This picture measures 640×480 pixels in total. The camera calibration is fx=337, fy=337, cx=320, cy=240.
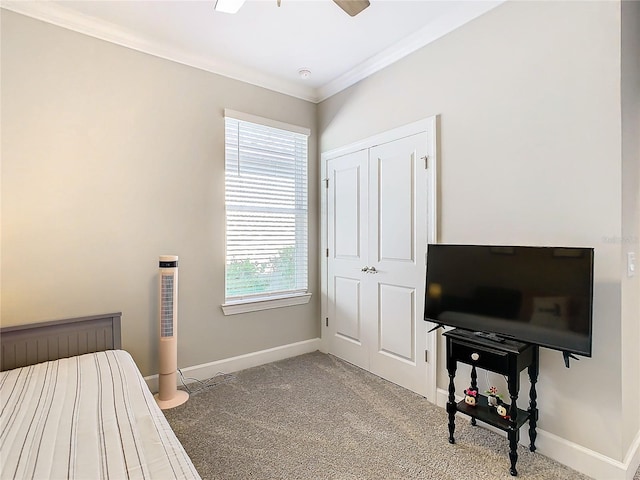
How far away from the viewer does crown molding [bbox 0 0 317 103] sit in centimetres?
231

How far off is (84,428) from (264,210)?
91.8 inches

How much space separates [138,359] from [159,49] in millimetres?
2552

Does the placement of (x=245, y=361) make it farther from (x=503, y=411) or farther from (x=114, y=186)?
(x=503, y=411)

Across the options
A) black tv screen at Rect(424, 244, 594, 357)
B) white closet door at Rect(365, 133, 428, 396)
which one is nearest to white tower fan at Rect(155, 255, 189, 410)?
white closet door at Rect(365, 133, 428, 396)

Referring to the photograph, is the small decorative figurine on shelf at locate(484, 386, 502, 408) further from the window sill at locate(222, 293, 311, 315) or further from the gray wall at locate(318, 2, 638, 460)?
the window sill at locate(222, 293, 311, 315)

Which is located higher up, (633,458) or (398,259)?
(398,259)

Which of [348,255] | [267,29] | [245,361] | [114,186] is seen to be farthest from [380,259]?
[114,186]

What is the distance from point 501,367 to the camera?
1.88m

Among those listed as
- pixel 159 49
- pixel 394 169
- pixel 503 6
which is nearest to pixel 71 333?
pixel 159 49

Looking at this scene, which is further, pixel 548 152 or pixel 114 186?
pixel 114 186

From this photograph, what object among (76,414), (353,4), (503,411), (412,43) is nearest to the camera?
(76,414)

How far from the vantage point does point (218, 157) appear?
10.2 ft

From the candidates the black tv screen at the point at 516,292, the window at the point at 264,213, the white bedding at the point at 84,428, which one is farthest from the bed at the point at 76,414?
the black tv screen at the point at 516,292

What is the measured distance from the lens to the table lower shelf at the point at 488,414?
6.18 ft
